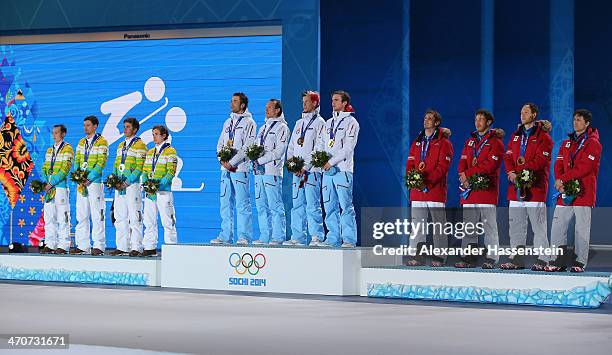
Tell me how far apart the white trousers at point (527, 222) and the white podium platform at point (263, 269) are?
1.79 metres

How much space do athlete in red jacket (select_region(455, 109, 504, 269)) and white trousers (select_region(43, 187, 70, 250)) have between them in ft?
18.2

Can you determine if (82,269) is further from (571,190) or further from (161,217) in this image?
(571,190)

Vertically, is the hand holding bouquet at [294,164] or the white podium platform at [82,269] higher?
the hand holding bouquet at [294,164]

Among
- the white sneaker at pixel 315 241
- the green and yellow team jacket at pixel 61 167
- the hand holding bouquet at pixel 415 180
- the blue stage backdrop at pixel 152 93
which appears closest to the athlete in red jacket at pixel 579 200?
the hand holding bouquet at pixel 415 180

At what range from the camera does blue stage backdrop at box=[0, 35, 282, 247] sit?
16.8 meters

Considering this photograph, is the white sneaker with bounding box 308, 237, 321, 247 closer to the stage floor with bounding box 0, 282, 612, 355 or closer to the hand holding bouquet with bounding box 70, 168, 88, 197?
the stage floor with bounding box 0, 282, 612, 355

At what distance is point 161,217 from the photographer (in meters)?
13.5

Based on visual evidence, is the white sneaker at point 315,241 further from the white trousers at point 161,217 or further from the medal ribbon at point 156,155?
the medal ribbon at point 156,155

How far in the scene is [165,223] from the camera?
1344 cm

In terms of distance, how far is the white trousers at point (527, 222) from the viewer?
36.2 ft

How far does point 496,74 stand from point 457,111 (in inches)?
32.5

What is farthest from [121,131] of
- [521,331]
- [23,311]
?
[521,331]

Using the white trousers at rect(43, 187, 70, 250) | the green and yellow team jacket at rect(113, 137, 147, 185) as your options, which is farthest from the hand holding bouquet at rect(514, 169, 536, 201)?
the white trousers at rect(43, 187, 70, 250)

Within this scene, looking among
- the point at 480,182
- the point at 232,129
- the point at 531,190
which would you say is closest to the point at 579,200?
the point at 531,190
